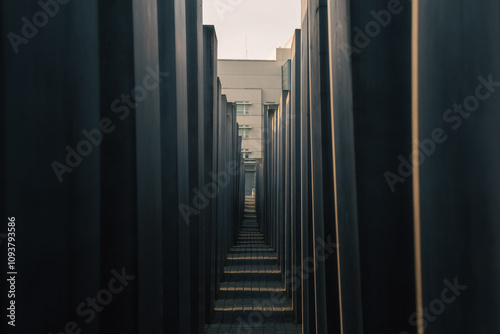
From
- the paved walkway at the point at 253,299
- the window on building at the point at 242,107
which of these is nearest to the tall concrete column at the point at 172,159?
the paved walkway at the point at 253,299

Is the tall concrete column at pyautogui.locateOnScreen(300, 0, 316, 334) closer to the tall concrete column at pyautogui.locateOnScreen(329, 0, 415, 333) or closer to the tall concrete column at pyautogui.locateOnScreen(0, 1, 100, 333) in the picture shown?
the tall concrete column at pyautogui.locateOnScreen(329, 0, 415, 333)

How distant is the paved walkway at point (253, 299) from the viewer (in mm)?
7969

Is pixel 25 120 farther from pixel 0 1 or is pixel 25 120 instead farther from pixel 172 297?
pixel 172 297

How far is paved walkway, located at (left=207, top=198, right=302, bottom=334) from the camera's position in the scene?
7.97m

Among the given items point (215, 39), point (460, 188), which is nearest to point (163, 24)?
point (460, 188)

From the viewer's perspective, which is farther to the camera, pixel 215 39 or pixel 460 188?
pixel 215 39

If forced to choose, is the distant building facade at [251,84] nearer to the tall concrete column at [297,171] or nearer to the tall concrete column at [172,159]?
the tall concrete column at [297,171]

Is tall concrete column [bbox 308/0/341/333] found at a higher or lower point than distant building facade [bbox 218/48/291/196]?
lower

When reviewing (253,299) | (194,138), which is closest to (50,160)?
(194,138)

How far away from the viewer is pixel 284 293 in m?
10.4

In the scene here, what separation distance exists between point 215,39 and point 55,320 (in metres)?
7.15

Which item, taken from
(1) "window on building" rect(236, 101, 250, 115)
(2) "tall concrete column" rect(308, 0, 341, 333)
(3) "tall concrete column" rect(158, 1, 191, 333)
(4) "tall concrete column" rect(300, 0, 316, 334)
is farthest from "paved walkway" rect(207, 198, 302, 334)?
(1) "window on building" rect(236, 101, 250, 115)

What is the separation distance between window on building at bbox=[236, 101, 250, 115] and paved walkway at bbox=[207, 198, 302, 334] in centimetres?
2845

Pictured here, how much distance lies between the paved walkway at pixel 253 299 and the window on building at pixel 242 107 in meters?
28.4
